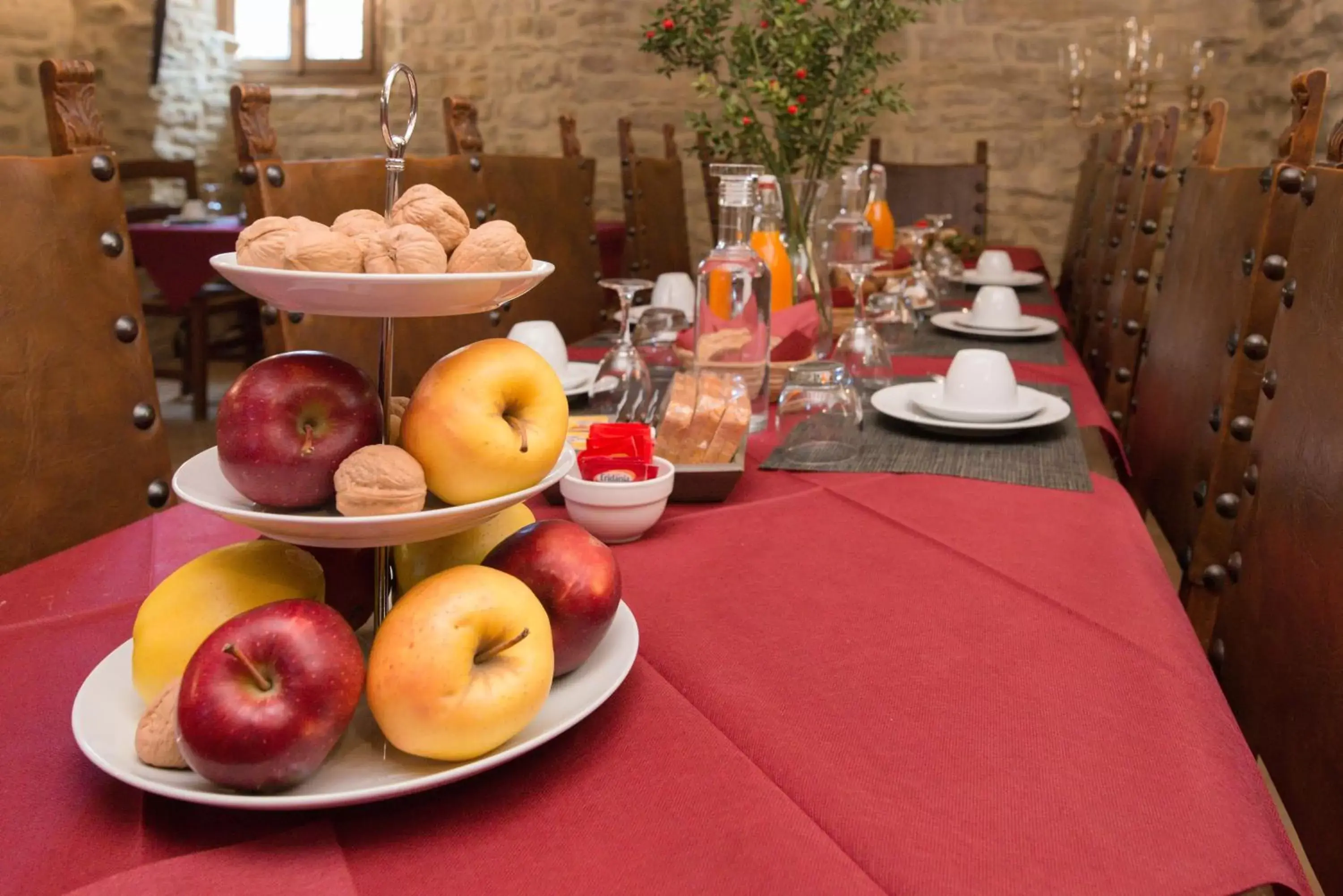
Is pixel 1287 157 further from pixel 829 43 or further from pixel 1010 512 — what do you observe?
pixel 829 43

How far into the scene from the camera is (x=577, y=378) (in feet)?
4.83

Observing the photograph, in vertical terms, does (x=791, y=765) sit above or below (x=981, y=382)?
below

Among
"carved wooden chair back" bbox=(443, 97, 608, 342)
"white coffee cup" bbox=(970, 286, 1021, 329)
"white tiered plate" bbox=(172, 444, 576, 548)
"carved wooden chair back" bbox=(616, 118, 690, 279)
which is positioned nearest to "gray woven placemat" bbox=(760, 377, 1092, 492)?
"white tiered plate" bbox=(172, 444, 576, 548)

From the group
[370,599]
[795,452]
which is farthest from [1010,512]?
[370,599]

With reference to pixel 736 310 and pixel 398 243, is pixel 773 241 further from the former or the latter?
pixel 398 243

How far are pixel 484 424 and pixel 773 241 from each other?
1150mm

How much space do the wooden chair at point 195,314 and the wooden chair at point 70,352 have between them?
391 cm

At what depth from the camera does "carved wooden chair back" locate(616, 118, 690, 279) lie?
9.89ft

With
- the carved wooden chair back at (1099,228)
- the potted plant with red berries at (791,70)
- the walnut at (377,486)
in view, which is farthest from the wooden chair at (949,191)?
the walnut at (377,486)

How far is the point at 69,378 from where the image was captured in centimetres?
107

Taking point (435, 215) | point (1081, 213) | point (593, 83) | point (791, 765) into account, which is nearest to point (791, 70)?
point (435, 215)

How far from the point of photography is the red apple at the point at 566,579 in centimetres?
61

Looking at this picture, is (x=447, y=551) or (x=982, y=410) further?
(x=982, y=410)

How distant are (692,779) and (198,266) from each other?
15.3ft
